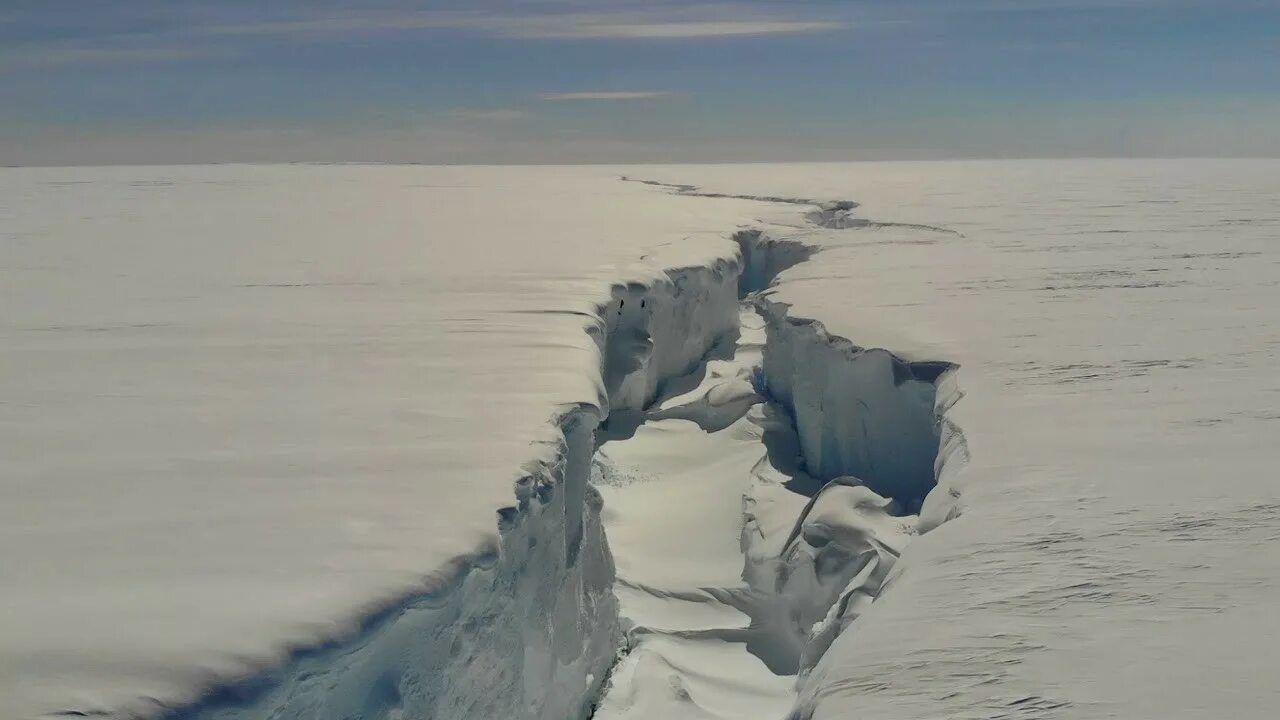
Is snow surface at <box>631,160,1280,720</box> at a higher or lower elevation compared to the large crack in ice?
higher

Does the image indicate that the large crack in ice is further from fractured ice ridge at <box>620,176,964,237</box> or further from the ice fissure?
fractured ice ridge at <box>620,176,964,237</box>

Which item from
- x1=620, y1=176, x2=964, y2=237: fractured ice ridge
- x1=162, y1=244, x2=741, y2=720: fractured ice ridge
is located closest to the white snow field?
x1=162, y1=244, x2=741, y2=720: fractured ice ridge

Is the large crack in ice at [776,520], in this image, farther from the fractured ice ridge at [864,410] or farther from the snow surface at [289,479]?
the snow surface at [289,479]

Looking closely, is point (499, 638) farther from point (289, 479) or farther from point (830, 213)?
point (830, 213)


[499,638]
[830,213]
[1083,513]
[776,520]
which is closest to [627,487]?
[776,520]

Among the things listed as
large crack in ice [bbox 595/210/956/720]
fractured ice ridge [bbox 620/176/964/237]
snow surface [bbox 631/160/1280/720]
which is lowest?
large crack in ice [bbox 595/210/956/720]

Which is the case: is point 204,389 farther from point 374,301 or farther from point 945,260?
point 945,260

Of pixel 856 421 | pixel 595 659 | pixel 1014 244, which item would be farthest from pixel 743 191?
pixel 595 659

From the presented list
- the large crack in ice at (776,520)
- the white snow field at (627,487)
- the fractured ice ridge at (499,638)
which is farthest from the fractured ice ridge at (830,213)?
the fractured ice ridge at (499,638)
